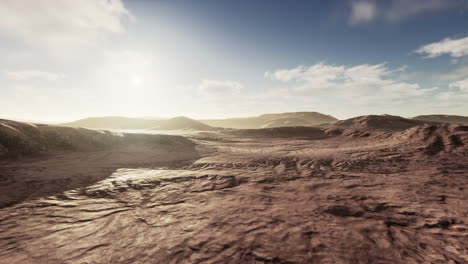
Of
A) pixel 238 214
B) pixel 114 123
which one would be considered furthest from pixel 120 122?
pixel 238 214

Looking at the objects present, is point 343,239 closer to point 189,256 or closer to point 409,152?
point 189,256

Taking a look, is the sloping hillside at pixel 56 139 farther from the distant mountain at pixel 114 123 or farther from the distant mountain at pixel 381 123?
the distant mountain at pixel 114 123

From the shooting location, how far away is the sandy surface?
2.30m

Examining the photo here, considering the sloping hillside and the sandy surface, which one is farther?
the sloping hillside

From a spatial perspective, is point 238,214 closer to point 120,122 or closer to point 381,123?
point 381,123

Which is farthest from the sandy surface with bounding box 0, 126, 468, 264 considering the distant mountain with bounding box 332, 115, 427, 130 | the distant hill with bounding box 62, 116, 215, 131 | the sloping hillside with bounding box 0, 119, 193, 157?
the distant hill with bounding box 62, 116, 215, 131

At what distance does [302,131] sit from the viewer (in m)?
19.7

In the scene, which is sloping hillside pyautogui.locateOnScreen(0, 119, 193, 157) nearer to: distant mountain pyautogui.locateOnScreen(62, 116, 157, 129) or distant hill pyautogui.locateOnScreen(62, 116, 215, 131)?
distant hill pyautogui.locateOnScreen(62, 116, 215, 131)

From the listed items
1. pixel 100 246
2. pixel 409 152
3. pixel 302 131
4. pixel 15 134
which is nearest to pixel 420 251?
pixel 100 246

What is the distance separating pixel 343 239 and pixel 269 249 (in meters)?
1.02

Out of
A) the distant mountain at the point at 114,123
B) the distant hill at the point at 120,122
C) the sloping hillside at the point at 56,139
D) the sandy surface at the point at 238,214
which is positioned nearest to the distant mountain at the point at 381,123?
the sandy surface at the point at 238,214

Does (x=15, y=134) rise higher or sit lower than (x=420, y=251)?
higher

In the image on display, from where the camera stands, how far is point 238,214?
3297mm

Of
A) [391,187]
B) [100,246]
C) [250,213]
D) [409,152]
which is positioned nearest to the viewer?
[100,246]
